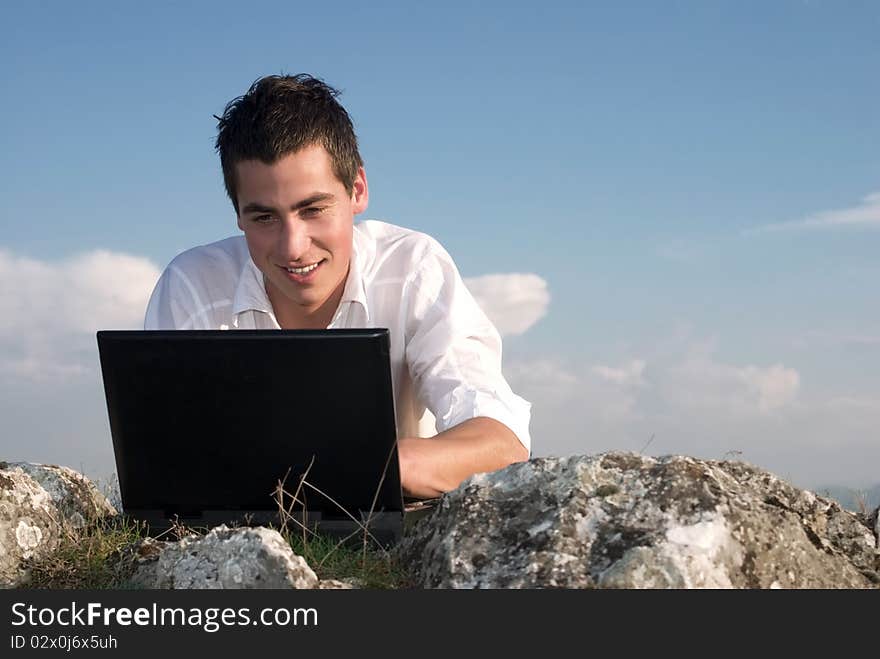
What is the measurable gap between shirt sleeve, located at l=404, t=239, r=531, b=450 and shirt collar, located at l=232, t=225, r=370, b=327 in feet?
0.94

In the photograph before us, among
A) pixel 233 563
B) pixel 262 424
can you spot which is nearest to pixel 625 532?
pixel 233 563

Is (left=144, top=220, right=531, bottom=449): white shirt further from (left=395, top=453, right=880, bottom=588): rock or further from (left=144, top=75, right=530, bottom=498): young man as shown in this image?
(left=395, top=453, right=880, bottom=588): rock

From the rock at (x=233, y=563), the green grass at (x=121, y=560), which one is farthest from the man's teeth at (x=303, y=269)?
the rock at (x=233, y=563)

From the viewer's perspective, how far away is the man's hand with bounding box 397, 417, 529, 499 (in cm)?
409

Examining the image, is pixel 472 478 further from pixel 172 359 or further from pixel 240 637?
pixel 172 359

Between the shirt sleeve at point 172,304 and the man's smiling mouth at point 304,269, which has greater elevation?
the man's smiling mouth at point 304,269

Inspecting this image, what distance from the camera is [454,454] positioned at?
433cm

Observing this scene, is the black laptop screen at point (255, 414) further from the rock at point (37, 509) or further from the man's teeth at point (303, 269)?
the man's teeth at point (303, 269)

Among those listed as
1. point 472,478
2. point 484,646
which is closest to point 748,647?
point 484,646

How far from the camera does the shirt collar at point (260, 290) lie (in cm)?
579

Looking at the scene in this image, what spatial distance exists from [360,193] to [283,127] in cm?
74

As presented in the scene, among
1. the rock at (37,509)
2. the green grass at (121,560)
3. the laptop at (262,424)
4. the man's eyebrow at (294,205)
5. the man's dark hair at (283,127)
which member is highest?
the man's dark hair at (283,127)

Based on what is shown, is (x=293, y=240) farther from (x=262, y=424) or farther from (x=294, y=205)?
(x=262, y=424)

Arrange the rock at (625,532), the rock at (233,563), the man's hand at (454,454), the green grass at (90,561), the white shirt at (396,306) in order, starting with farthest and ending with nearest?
1. the white shirt at (396,306)
2. the man's hand at (454,454)
3. the green grass at (90,561)
4. the rock at (233,563)
5. the rock at (625,532)
